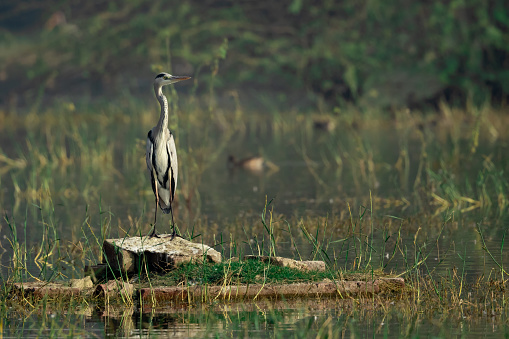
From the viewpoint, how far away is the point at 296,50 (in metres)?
35.4

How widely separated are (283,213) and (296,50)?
2278cm

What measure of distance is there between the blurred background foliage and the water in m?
7.04

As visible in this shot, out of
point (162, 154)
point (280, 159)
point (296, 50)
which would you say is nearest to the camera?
point (162, 154)

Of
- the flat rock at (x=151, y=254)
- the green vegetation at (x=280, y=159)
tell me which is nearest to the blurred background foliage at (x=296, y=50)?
the green vegetation at (x=280, y=159)

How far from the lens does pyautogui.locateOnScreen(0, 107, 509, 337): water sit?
287 inches

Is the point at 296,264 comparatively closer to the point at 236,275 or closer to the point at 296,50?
the point at 236,275

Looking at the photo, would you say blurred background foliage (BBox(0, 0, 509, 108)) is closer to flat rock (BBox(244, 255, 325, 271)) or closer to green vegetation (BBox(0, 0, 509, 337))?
green vegetation (BBox(0, 0, 509, 337))

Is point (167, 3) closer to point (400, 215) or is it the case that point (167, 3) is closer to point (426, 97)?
point (426, 97)

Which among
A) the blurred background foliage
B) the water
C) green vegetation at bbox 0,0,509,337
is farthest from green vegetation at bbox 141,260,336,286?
the blurred background foliage

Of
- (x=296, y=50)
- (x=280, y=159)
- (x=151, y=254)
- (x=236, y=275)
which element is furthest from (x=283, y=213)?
(x=296, y=50)

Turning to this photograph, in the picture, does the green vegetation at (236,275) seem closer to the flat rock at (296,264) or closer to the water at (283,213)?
the flat rock at (296,264)

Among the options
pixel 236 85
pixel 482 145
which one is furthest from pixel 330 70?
pixel 482 145

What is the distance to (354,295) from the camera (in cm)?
810

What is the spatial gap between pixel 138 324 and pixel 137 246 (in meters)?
1.43
